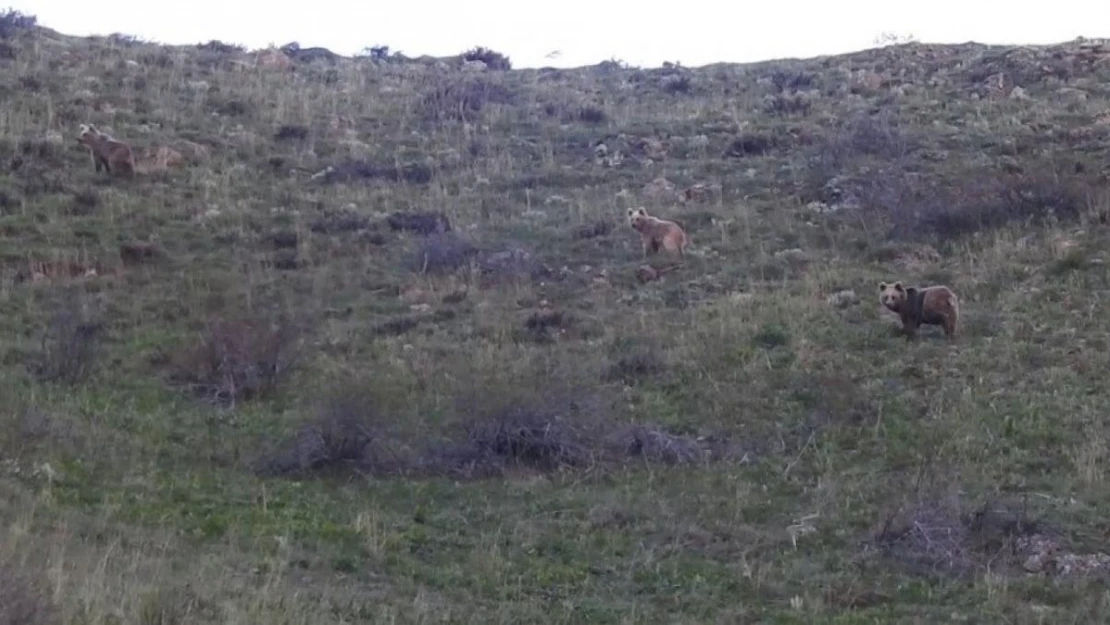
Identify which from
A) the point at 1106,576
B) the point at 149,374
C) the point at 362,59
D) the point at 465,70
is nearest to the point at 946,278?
the point at 1106,576

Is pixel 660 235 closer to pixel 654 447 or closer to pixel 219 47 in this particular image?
pixel 654 447

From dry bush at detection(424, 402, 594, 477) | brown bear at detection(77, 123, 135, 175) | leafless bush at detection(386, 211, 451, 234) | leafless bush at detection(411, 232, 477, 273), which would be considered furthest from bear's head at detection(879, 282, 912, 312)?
brown bear at detection(77, 123, 135, 175)

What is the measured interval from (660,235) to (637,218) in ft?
2.04

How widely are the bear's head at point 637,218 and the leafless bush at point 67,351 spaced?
317 inches

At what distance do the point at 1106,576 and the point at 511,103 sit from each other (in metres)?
24.2

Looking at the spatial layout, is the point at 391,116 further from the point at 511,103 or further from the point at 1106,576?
the point at 1106,576

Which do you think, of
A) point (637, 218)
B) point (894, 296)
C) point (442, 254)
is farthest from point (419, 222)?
point (894, 296)

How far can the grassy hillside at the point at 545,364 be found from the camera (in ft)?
31.3

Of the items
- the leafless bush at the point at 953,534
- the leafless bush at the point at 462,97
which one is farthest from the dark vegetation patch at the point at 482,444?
the leafless bush at the point at 462,97

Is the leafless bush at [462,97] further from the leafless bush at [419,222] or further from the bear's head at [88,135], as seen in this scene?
the bear's head at [88,135]

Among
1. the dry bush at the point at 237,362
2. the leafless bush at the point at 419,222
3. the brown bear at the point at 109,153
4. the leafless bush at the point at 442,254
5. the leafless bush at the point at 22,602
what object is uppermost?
the brown bear at the point at 109,153

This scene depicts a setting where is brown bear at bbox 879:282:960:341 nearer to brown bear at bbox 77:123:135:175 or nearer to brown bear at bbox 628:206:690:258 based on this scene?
brown bear at bbox 628:206:690:258

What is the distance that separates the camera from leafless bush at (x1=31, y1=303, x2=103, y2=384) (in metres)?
14.0

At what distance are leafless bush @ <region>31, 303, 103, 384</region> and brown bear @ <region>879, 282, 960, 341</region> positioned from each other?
343 inches
